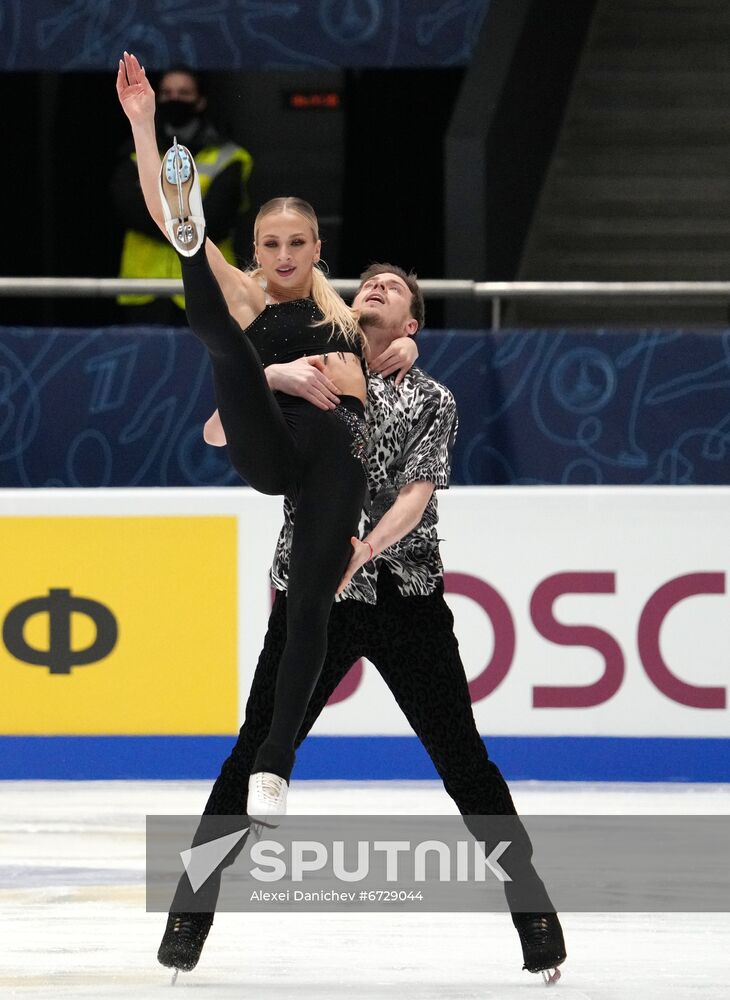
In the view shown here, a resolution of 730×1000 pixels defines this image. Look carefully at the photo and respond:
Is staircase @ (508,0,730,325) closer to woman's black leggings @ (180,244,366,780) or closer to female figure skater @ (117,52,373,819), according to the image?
female figure skater @ (117,52,373,819)

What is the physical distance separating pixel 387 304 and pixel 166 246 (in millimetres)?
3684

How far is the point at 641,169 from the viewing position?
8.45 meters

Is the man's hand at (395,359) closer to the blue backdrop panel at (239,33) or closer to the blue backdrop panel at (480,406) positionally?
the blue backdrop panel at (480,406)

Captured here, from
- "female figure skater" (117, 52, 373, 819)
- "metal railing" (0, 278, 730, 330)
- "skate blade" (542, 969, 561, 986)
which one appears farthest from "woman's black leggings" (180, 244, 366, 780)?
"metal railing" (0, 278, 730, 330)

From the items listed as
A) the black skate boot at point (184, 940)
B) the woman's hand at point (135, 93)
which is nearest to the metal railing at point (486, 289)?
the woman's hand at point (135, 93)

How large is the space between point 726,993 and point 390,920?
886mm

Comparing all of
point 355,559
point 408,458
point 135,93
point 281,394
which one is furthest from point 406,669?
point 135,93

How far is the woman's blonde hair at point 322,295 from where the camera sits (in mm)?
3266

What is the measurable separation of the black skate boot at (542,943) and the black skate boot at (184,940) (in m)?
0.60

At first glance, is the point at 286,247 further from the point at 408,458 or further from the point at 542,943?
the point at 542,943

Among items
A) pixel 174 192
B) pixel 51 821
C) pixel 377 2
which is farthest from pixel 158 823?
pixel 377 2

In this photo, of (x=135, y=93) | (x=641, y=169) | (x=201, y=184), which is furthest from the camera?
(x=641, y=169)

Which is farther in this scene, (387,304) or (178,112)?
(178,112)

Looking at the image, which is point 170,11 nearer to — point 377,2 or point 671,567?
point 377,2
